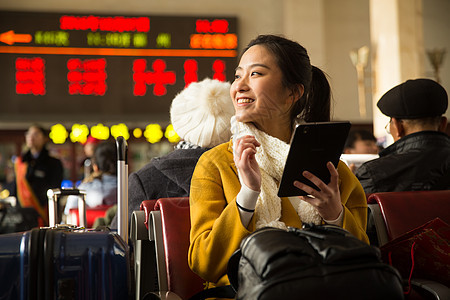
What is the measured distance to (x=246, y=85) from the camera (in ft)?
5.90

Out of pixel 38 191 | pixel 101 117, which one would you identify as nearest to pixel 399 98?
pixel 38 191

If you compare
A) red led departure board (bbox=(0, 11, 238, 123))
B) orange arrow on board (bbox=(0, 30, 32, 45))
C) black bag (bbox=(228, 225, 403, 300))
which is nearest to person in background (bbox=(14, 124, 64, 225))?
red led departure board (bbox=(0, 11, 238, 123))

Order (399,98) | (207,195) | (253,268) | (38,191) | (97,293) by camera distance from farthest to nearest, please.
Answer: (38,191) < (399,98) < (207,195) < (97,293) < (253,268)

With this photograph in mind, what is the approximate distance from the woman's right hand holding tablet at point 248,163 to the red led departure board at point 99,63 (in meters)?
7.11

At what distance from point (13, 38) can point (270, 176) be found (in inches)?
307

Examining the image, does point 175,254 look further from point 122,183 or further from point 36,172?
point 36,172

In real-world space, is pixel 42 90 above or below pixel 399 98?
above

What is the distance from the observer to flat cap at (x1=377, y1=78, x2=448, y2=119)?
2.59m

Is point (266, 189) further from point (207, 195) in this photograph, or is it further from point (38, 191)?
point (38, 191)

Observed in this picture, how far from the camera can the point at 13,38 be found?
8.52 metres

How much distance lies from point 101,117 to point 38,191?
2.81 metres

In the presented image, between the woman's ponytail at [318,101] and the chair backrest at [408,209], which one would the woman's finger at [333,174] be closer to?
the woman's ponytail at [318,101]

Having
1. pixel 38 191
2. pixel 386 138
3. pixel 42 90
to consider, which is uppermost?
pixel 42 90

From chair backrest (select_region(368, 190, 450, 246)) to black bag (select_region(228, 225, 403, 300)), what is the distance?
33.1 inches
